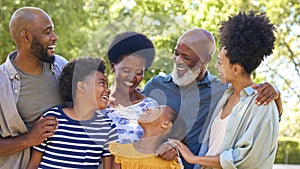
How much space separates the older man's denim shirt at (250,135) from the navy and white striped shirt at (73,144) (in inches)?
25.4

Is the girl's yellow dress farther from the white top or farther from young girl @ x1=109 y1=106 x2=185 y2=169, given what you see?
the white top

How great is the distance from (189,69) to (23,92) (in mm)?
927

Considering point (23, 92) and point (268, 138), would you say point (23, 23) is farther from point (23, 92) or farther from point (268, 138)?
point (268, 138)

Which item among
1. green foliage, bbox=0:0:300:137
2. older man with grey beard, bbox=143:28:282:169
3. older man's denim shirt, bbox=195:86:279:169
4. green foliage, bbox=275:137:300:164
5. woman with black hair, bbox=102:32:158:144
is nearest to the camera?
older man's denim shirt, bbox=195:86:279:169

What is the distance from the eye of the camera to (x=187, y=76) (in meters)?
3.22

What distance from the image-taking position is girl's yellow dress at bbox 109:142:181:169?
116 inches

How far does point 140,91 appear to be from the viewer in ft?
10.6

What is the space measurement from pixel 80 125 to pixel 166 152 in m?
0.47

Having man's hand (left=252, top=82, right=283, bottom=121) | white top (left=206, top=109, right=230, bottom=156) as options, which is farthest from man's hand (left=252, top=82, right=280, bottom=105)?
white top (left=206, top=109, right=230, bottom=156)

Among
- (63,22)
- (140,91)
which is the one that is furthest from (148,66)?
(63,22)

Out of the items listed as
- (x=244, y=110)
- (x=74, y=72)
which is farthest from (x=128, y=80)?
(x=244, y=110)

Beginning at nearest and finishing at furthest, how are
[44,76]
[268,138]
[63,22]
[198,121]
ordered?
[268,138]
[44,76]
[198,121]
[63,22]

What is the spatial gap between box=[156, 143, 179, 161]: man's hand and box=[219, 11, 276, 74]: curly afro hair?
0.55 m

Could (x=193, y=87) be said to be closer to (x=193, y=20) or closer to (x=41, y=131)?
(x=41, y=131)
